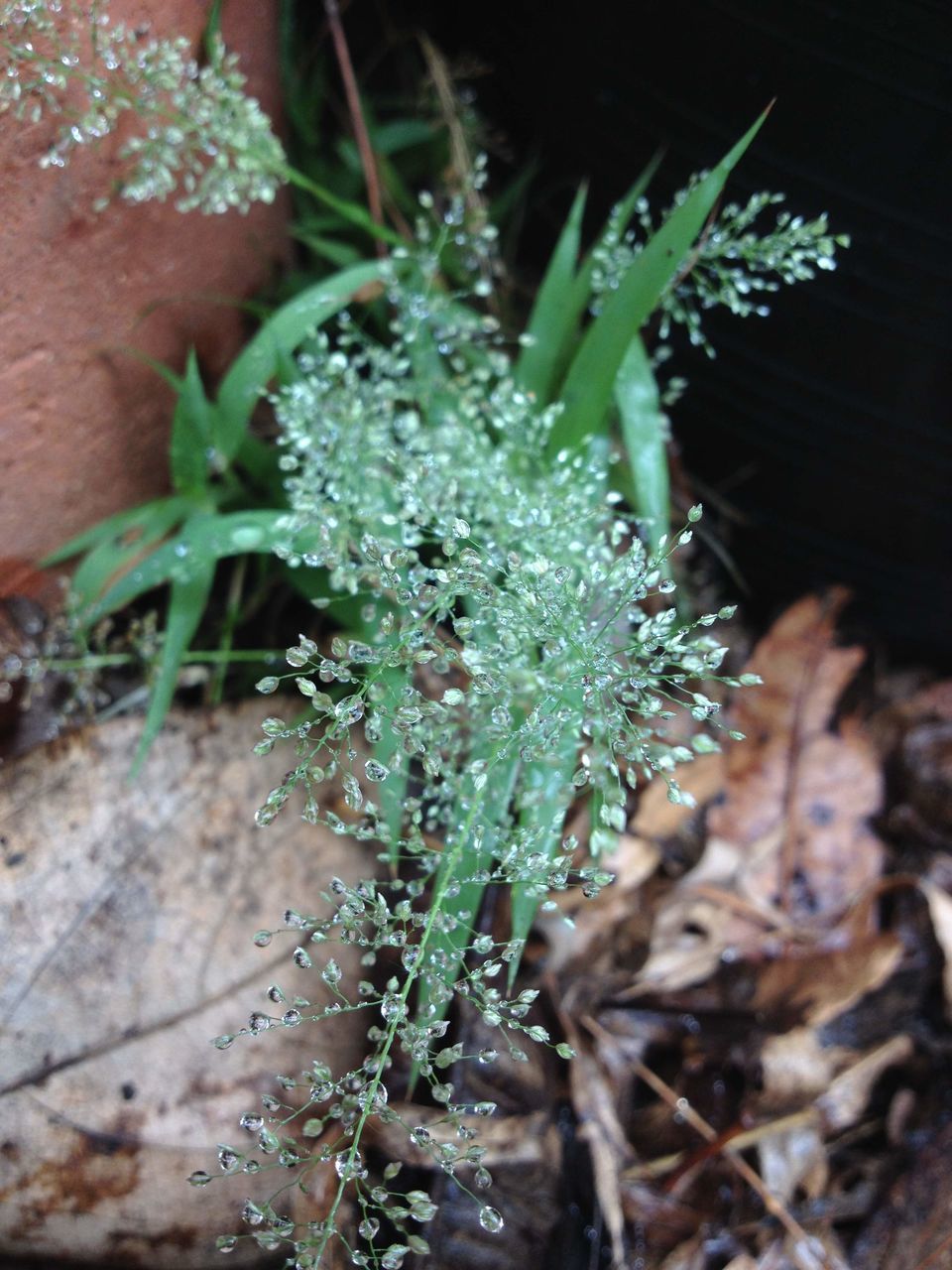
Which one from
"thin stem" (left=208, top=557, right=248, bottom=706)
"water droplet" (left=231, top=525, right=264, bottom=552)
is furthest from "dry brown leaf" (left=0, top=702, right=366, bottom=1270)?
"water droplet" (left=231, top=525, right=264, bottom=552)

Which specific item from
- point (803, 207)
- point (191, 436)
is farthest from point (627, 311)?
point (191, 436)

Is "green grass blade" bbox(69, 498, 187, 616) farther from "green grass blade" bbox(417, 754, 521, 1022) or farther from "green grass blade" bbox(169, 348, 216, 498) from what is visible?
"green grass blade" bbox(417, 754, 521, 1022)

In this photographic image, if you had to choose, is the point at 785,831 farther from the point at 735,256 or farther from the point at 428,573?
the point at 428,573

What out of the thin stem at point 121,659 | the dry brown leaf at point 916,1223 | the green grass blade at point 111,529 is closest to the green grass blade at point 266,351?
the green grass blade at point 111,529

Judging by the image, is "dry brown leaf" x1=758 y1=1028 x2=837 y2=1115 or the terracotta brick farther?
"dry brown leaf" x1=758 y1=1028 x2=837 y2=1115

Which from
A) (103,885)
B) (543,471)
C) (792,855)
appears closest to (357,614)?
(543,471)

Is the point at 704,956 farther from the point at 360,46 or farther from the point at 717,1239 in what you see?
the point at 360,46

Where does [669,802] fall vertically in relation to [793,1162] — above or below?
above
